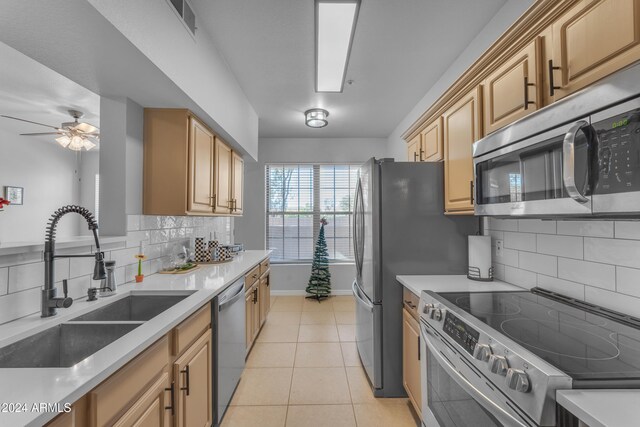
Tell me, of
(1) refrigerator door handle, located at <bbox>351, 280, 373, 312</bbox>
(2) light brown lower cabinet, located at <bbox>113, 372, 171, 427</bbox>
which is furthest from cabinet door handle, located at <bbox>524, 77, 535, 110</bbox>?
(2) light brown lower cabinet, located at <bbox>113, 372, 171, 427</bbox>

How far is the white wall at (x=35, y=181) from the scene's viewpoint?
4.03 meters

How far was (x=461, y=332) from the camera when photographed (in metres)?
1.27

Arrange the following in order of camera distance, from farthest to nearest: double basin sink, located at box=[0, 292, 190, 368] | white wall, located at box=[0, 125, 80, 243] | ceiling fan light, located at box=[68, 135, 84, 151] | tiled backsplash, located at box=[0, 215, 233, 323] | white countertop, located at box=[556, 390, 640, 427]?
white wall, located at box=[0, 125, 80, 243] < ceiling fan light, located at box=[68, 135, 84, 151] < tiled backsplash, located at box=[0, 215, 233, 323] < double basin sink, located at box=[0, 292, 190, 368] < white countertop, located at box=[556, 390, 640, 427]

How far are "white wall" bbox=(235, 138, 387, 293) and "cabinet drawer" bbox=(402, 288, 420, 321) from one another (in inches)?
114

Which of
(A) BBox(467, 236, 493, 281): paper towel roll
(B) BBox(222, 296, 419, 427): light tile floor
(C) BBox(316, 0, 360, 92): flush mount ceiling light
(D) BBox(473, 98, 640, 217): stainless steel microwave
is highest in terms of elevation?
(C) BBox(316, 0, 360, 92): flush mount ceiling light

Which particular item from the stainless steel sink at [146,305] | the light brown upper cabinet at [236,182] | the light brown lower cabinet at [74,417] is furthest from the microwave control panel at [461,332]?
the light brown upper cabinet at [236,182]

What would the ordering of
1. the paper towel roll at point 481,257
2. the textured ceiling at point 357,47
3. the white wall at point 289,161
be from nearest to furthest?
the textured ceiling at point 357,47, the paper towel roll at point 481,257, the white wall at point 289,161

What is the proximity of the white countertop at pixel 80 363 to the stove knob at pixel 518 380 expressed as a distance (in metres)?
1.19

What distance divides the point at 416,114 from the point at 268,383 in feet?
10.9

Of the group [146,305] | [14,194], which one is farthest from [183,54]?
[14,194]

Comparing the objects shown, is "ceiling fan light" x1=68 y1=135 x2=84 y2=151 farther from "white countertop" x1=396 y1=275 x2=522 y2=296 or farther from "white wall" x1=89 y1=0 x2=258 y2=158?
"white countertop" x1=396 y1=275 x2=522 y2=296

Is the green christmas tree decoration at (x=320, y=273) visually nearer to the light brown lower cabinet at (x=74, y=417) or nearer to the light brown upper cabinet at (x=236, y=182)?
the light brown upper cabinet at (x=236, y=182)

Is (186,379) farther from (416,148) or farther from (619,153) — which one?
(416,148)

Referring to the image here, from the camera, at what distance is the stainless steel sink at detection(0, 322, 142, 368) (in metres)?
1.17
